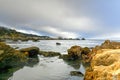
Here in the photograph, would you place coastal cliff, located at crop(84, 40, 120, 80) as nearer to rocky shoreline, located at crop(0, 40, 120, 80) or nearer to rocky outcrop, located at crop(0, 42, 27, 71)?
rocky shoreline, located at crop(0, 40, 120, 80)

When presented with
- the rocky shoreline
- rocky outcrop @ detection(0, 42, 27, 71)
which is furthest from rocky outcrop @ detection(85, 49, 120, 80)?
rocky outcrop @ detection(0, 42, 27, 71)

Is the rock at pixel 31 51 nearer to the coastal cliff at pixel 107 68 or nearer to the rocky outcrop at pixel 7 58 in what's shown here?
the rocky outcrop at pixel 7 58

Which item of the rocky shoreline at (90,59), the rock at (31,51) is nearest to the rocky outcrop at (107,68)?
the rocky shoreline at (90,59)

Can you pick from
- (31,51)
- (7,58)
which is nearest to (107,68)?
(7,58)

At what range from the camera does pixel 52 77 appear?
35.2m

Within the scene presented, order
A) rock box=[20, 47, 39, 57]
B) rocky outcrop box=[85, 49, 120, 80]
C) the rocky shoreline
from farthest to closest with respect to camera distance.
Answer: rock box=[20, 47, 39, 57]
the rocky shoreline
rocky outcrop box=[85, 49, 120, 80]

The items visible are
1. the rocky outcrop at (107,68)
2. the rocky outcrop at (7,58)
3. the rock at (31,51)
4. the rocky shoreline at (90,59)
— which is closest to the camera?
the rocky outcrop at (107,68)

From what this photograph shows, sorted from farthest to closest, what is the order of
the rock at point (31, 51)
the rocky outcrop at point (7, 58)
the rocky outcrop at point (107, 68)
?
the rock at point (31, 51)
the rocky outcrop at point (7, 58)
the rocky outcrop at point (107, 68)

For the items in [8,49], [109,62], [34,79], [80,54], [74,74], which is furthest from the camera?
[80,54]

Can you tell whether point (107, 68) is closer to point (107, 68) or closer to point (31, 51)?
point (107, 68)

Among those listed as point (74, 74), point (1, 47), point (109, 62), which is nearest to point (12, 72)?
point (1, 47)

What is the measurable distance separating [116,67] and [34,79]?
20.5 meters

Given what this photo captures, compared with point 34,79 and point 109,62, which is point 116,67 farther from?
point 34,79

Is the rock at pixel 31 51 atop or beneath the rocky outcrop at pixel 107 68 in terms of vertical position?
beneath
